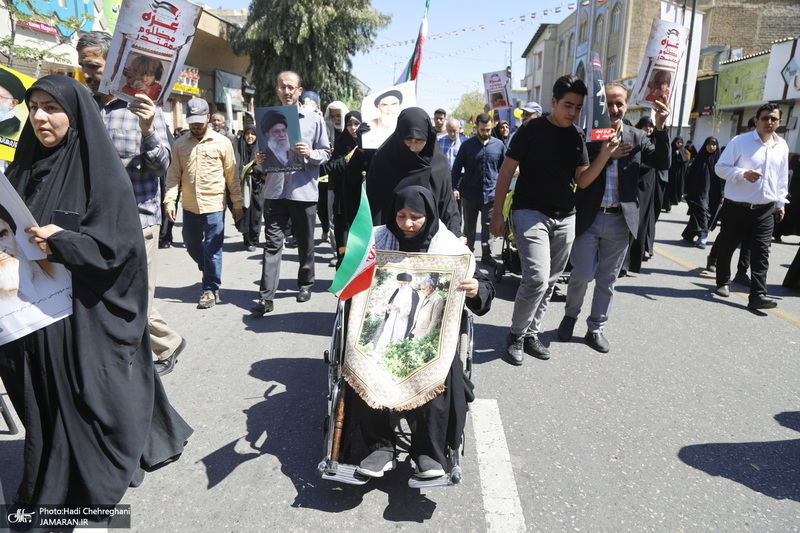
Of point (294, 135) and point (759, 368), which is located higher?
point (294, 135)

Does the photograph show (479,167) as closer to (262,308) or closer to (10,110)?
(262,308)

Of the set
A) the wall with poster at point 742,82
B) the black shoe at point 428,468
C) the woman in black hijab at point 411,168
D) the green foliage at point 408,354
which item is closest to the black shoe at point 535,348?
the woman in black hijab at point 411,168

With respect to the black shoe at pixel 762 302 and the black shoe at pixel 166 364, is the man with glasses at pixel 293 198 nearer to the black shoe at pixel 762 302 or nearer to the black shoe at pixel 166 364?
the black shoe at pixel 166 364

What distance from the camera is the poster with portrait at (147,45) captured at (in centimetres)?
316

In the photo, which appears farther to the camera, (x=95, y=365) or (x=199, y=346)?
(x=199, y=346)

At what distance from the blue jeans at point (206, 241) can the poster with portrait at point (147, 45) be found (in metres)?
2.47

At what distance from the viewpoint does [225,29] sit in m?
25.1

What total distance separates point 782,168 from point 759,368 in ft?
9.31

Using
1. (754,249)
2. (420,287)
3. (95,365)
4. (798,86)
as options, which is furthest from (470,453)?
(798,86)

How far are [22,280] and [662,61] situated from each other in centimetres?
443

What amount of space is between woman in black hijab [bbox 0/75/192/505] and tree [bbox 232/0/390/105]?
22601 mm

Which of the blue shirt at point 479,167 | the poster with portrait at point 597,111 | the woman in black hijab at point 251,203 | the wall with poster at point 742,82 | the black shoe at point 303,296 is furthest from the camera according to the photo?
the wall with poster at point 742,82

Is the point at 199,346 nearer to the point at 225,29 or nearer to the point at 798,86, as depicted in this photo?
the point at 798,86

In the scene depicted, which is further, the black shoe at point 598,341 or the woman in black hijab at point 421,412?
the black shoe at point 598,341
